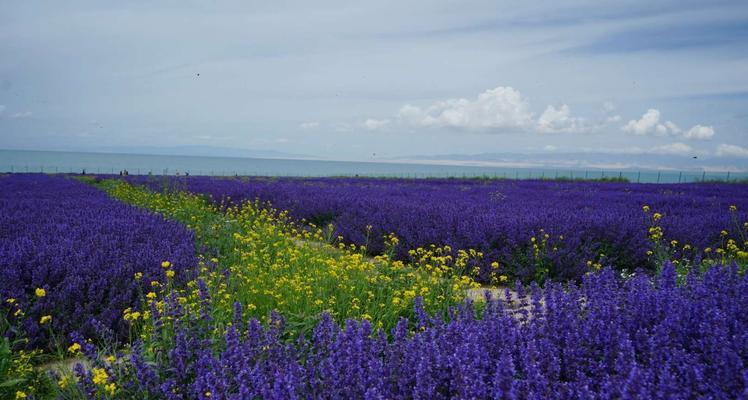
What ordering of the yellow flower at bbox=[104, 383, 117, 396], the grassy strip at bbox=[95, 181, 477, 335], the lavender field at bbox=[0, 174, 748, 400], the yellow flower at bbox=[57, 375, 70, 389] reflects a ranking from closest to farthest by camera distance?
the lavender field at bbox=[0, 174, 748, 400] < the yellow flower at bbox=[104, 383, 117, 396] < the yellow flower at bbox=[57, 375, 70, 389] < the grassy strip at bbox=[95, 181, 477, 335]

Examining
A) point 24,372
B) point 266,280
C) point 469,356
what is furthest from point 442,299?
point 24,372

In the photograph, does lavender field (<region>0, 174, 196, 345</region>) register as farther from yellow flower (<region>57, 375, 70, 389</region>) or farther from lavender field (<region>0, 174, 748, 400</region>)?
yellow flower (<region>57, 375, 70, 389</region>)

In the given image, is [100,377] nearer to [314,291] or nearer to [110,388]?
[110,388]

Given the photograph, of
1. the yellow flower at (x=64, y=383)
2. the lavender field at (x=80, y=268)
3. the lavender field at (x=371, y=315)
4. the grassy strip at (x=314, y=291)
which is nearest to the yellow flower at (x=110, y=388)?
the lavender field at (x=371, y=315)

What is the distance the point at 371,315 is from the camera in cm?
405

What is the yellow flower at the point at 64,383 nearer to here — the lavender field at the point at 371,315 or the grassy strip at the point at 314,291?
the lavender field at the point at 371,315

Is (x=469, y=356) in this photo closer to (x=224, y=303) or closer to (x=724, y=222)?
(x=224, y=303)

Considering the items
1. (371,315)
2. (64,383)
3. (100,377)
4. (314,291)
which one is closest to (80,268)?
(64,383)

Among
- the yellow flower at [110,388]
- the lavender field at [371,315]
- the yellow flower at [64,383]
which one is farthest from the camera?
the yellow flower at [64,383]

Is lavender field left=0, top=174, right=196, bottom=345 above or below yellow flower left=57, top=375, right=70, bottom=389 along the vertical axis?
above

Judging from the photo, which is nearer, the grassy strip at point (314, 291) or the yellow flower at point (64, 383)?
the yellow flower at point (64, 383)

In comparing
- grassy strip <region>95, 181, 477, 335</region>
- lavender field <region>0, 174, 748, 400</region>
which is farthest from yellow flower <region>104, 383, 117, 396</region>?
grassy strip <region>95, 181, 477, 335</region>

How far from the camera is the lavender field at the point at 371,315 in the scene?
7.34ft

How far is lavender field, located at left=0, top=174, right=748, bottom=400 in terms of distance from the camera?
7.34 ft
